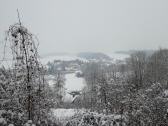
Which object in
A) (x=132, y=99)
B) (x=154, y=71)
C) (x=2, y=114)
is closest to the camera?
(x=2, y=114)

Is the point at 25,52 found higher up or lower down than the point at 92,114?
higher up

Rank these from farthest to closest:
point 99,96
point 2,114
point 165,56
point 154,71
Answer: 1. point 165,56
2. point 154,71
3. point 99,96
4. point 2,114

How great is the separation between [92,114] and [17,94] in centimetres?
383

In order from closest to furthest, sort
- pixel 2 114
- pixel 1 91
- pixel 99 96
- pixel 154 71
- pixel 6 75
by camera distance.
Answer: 1. pixel 2 114
2. pixel 1 91
3. pixel 6 75
4. pixel 99 96
5. pixel 154 71

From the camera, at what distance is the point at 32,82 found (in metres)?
5.29

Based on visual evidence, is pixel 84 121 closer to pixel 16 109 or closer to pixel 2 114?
pixel 16 109

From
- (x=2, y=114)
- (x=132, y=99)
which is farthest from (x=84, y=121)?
(x=2, y=114)

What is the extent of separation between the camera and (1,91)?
5.18m

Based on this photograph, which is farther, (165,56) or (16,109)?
(165,56)

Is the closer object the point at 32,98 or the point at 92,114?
the point at 32,98

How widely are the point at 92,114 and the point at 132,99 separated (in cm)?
156

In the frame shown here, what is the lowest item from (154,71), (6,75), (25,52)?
(154,71)

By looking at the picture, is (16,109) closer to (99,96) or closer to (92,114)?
(92,114)

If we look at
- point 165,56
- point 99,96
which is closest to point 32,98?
point 99,96
